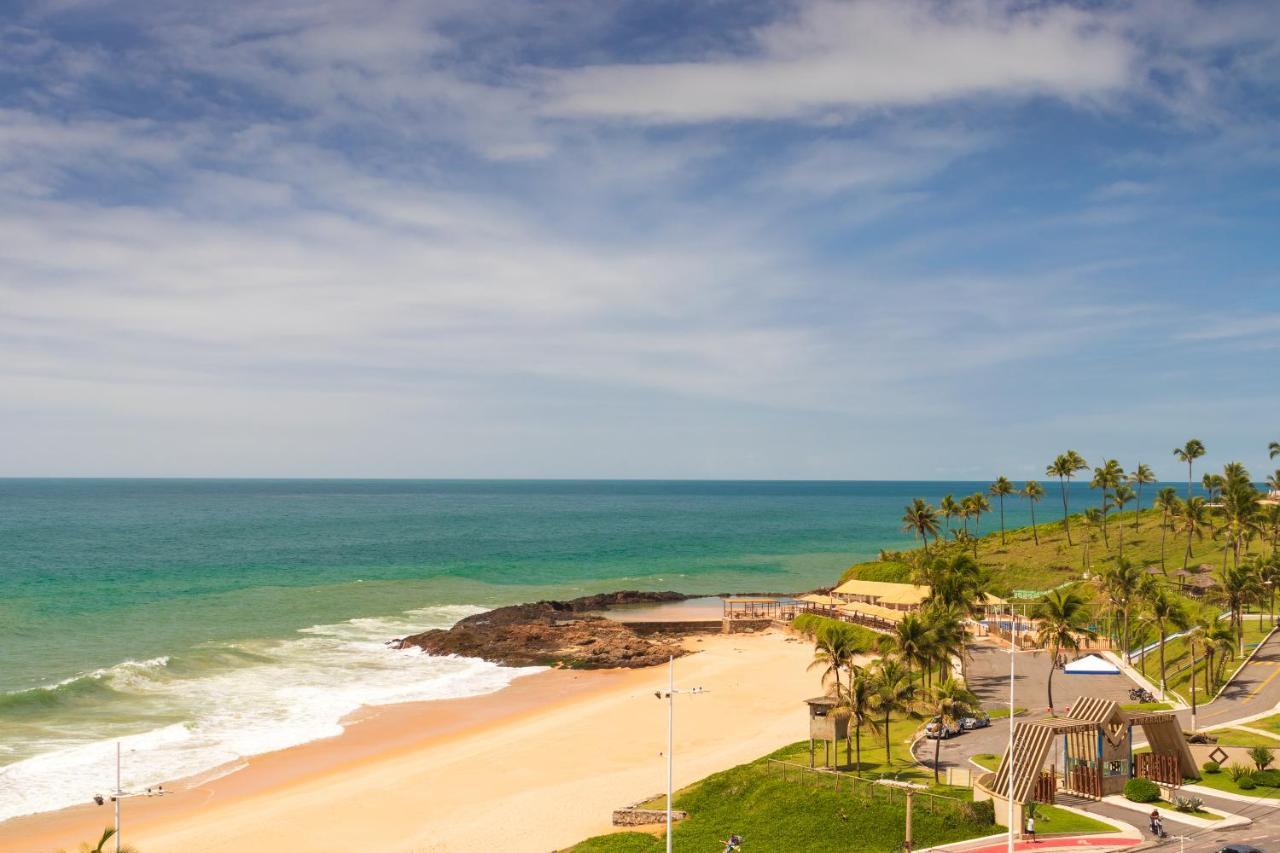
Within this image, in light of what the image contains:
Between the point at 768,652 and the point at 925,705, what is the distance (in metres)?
35.0

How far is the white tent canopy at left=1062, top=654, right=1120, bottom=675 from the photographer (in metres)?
57.5

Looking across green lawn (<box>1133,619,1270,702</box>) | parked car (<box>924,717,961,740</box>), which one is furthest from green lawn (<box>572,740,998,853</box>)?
green lawn (<box>1133,619,1270,702</box>)

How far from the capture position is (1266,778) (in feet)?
124

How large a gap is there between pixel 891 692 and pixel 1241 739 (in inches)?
693

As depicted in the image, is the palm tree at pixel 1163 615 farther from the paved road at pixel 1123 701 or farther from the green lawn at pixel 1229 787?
the green lawn at pixel 1229 787

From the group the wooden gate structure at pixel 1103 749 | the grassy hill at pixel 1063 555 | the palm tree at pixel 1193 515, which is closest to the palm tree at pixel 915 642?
the wooden gate structure at pixel 1103 749

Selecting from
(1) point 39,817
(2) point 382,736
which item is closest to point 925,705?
(2) point 382,736

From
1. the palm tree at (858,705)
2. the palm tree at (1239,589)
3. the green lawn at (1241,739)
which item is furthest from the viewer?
the palm tree at (1239,589)

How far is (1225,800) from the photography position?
36.5m

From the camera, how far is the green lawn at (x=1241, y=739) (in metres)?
42.3

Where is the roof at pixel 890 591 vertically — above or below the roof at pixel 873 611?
above

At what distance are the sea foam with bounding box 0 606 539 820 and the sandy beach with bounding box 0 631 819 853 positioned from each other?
2254 mm

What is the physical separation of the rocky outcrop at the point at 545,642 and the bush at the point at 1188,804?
129 feet

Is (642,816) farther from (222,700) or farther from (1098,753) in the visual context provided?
(222,700)
